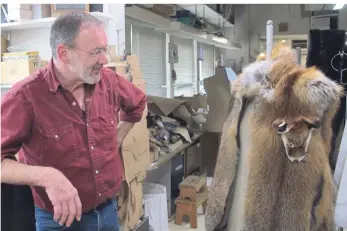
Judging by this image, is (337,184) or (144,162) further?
(144,162)

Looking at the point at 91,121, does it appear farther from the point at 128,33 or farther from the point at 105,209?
the point at 128,33

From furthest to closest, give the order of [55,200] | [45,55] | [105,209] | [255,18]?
[255,18]
[45,55]
[105,209]
[55,200]

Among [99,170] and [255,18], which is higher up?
[255,18]

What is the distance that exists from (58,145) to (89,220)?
1.24ft

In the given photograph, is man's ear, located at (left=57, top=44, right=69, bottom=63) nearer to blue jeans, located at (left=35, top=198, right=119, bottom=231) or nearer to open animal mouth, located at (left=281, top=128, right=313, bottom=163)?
blue jeans, located at (left=35, top=198, right=119, bottom=231)

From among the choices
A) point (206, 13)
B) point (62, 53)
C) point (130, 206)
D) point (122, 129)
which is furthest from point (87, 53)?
point (206, 13)

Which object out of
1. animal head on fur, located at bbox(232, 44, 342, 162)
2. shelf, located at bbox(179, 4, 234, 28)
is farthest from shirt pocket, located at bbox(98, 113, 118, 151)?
shelf, located at bbox(179, 4, 234, 28)

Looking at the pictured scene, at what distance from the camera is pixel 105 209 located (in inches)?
68.7

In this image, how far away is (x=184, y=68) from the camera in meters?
7.45

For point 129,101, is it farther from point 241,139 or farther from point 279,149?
point 279,149

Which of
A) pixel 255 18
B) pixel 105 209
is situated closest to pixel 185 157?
pixel 105 209

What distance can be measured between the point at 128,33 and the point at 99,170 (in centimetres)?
327

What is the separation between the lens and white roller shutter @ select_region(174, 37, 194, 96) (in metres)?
6.96

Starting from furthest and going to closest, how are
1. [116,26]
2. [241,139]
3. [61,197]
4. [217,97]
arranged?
[217,97]
[116,26]
[241,139]
[61,197]
